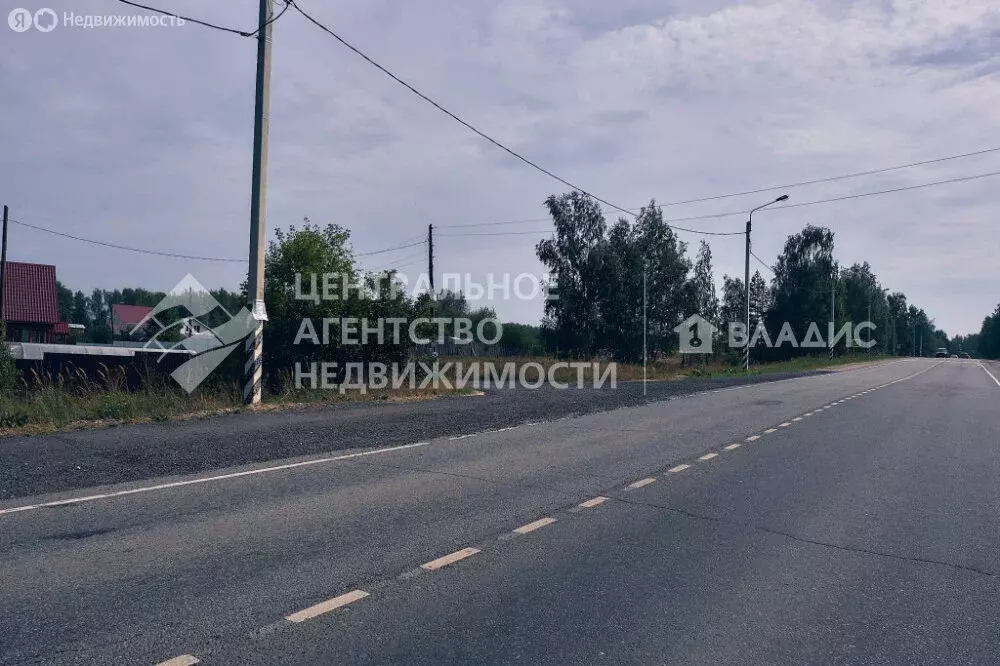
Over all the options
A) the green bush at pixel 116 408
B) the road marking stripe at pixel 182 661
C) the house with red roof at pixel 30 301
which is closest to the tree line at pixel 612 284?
the house with red roof at pixel 30 301

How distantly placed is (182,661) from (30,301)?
5184 centimetres

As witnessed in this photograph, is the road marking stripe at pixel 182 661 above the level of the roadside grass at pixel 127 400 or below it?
below

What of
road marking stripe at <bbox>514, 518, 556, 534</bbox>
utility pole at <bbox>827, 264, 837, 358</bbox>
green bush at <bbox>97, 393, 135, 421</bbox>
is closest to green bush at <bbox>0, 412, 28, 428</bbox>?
green bush at <bbox>97, 393, 135, 421</bbox>

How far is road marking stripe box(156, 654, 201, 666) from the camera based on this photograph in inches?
162

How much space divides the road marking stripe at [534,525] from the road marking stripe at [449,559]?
0.72m

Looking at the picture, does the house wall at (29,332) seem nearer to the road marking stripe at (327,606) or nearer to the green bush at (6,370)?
the green bush at (6,370)

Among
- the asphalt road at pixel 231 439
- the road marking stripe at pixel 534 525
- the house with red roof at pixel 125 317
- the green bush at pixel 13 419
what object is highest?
the house with red roof at pixel 125 317

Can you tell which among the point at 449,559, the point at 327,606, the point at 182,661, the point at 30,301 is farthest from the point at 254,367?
the point at 30,301

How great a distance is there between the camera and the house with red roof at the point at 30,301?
47.3 metres

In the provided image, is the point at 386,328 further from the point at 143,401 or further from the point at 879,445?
the point at 879,445

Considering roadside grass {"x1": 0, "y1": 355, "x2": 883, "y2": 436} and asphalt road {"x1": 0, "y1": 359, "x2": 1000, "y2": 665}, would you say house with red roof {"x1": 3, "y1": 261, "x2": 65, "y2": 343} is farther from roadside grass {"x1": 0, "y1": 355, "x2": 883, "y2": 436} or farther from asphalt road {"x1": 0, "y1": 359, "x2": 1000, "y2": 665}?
asphalt road {"x1": 0, "y1": 359, "x2": 1000, "y2": 665}

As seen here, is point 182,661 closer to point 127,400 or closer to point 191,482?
point 191,482

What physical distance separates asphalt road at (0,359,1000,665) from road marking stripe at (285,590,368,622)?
27 mm

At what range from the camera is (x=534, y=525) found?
718cm
